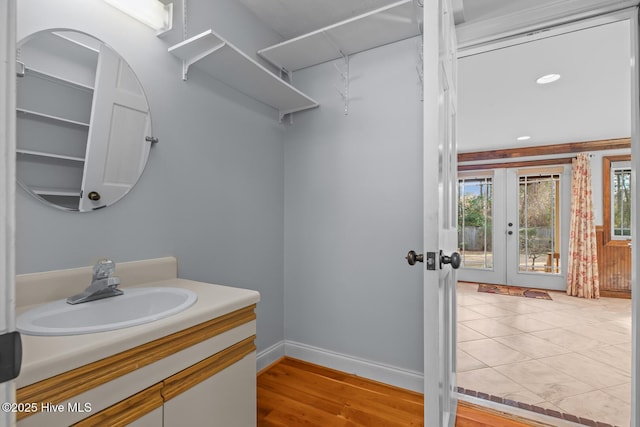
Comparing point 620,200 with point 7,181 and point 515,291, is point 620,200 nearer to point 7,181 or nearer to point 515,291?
point 515,291

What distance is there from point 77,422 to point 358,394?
1536 mm

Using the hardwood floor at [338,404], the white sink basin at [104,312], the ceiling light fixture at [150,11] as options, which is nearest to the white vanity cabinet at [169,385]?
the white sink basin at [104,312]

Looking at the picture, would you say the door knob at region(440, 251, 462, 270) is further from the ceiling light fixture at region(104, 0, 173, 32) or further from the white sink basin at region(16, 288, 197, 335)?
the ceiling light fixture at region(104, 0, 173, 32)

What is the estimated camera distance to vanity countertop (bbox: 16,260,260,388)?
0.65 metres

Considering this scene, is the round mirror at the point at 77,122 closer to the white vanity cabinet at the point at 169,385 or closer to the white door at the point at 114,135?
the white door at the point at 114,135

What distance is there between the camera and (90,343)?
0.73 metres

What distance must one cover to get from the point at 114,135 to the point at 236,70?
75cm

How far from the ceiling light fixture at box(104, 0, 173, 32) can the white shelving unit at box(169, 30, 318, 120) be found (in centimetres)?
11

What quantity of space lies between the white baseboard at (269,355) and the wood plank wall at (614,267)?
525cm

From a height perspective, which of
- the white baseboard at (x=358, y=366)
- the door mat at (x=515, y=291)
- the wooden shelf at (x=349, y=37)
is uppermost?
the wooden shelf at (x=349, y=37)

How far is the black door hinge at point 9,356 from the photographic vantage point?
0.35 meters

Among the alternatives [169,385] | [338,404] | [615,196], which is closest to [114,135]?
[169,385]

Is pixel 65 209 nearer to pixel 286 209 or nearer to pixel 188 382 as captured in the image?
pixel 188 382

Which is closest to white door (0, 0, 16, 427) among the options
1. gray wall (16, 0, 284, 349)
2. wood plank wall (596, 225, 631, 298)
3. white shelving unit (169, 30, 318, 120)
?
gray wall (16, 0, 284, 349)
